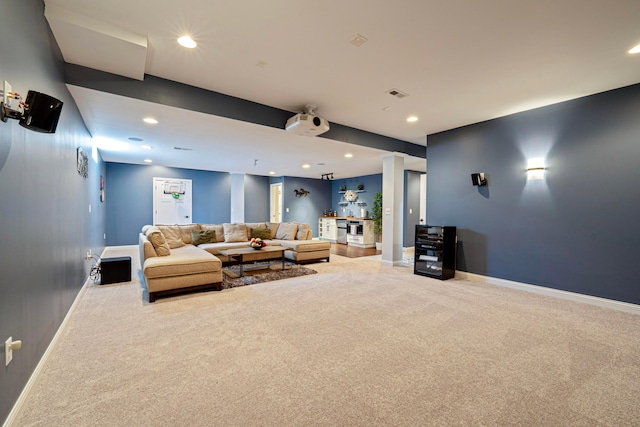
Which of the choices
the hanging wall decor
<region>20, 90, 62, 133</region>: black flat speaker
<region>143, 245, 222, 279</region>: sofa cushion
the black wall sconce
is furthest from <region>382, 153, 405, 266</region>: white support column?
<region>20, 90, 62, 133</region>: black flat speaker

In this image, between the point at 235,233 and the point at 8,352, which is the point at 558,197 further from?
the point at 235,233

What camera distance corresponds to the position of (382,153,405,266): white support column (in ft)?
19.3

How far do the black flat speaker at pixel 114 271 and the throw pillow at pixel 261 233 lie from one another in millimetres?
2620

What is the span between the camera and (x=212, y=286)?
3.99 m

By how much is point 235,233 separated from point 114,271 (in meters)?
2.43

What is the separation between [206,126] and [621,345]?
5361 mm

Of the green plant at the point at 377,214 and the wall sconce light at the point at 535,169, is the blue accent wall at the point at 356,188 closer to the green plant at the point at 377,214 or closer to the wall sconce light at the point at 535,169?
the green plant at the point at 377,214

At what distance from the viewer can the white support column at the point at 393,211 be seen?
19.3ft

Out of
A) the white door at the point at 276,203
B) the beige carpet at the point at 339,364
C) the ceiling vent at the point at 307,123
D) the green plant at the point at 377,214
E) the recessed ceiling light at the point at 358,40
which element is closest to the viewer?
the beige carpet at the point at 339,364

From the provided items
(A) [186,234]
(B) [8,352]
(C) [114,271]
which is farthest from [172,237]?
(B) [8,352]

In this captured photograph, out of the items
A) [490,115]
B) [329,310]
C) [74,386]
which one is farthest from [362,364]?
[490,115]

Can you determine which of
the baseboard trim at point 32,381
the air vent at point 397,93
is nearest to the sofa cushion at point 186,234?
the baseboard trim at point 32,381

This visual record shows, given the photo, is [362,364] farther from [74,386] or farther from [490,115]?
[490,115]

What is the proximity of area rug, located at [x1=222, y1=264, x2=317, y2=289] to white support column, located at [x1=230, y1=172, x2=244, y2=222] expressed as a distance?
4.53 metres
